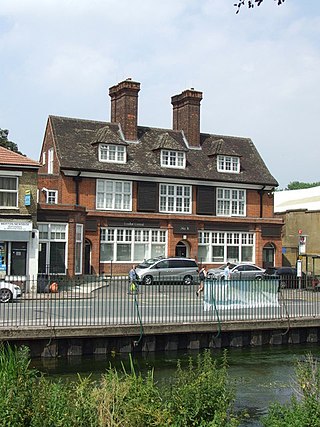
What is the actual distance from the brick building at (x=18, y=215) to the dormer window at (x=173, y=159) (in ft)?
50.0

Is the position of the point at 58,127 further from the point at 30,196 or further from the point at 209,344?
the point at 209,344

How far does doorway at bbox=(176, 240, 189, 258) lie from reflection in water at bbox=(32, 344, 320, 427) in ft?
80.3

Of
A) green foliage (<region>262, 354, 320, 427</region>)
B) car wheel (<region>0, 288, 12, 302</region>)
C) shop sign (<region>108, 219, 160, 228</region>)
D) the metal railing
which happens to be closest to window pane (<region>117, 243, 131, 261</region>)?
shop sign (<region>108, 219, 160, 228</region>)

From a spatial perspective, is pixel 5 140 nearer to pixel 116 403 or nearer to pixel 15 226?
pixel 15 226

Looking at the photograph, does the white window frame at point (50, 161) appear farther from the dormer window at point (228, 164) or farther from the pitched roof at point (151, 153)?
the dormer window at point (228, 164)

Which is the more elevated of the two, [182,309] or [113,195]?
[113,195]

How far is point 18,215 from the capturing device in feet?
115

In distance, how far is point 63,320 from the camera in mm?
21594

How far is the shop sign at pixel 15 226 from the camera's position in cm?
3456

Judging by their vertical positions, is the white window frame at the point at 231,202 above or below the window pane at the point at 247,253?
above

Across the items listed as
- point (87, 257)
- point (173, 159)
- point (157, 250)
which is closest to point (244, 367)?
point (87, 257)

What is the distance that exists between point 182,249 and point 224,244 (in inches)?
129

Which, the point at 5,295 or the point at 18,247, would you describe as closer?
the point at 5,295

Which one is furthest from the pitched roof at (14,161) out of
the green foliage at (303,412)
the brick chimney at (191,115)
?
the green foliage at (303,412)
